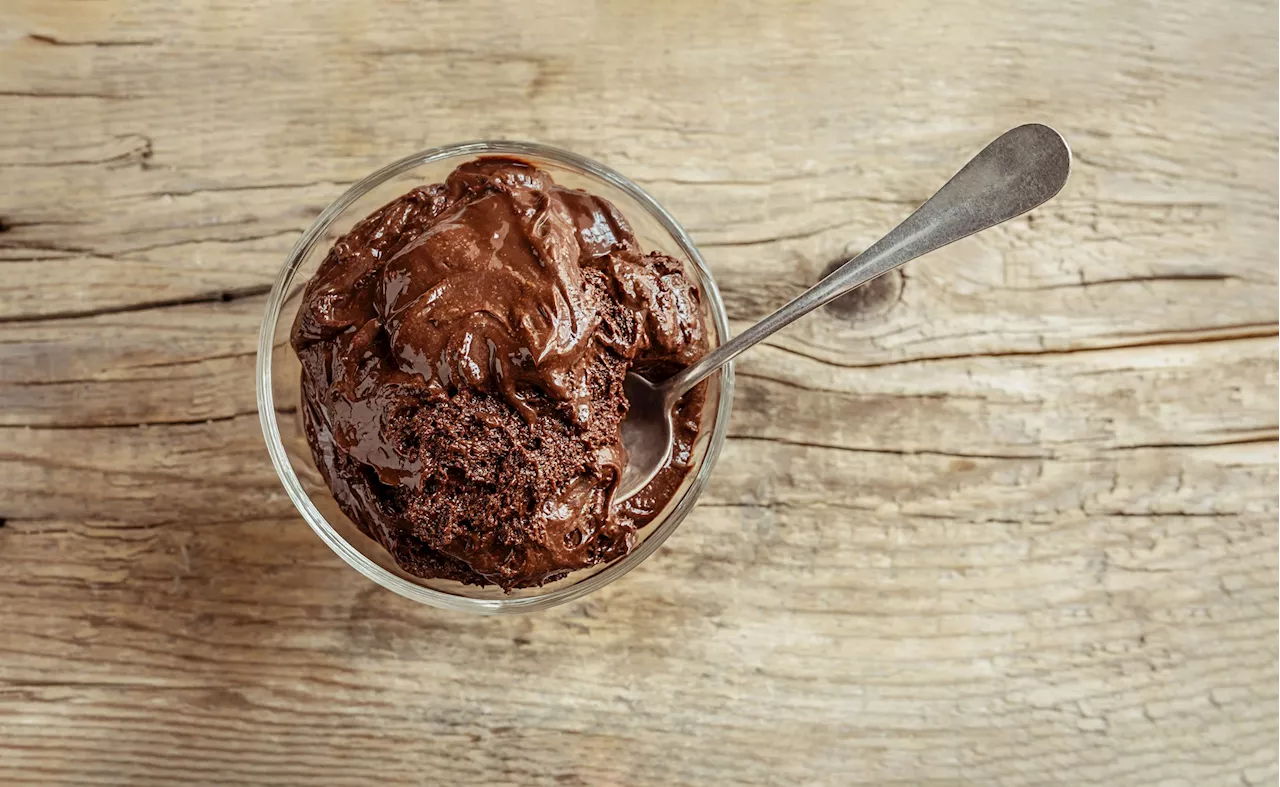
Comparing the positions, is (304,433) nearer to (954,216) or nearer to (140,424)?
(140,424)

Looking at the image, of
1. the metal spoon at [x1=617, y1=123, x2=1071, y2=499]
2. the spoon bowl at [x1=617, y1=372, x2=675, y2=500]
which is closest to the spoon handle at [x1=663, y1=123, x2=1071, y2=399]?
the metal spoon at [x1=617, y1=123, x2=1071, y2=499]

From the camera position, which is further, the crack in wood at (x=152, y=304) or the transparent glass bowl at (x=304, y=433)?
the crack in wood at (x=152, y=304)

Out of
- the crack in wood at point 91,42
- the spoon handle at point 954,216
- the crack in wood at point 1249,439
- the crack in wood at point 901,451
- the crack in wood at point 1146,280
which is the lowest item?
the crack in wood at point 1249,439

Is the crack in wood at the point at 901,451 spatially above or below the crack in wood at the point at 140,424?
below

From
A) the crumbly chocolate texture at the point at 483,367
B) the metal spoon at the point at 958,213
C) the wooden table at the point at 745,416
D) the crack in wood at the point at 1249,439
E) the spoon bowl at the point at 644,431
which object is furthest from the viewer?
the crack in wood at the point at 1249,439

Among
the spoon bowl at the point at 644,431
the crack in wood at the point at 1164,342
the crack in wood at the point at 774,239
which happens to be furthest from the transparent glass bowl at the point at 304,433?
the crack in wood at the point at 1164,342

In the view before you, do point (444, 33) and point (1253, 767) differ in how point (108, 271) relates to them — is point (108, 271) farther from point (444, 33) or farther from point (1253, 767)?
point (1253, 767)

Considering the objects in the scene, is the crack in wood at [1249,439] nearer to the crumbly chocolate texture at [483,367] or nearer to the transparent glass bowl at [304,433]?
the transparent glass bowl at [304,433]

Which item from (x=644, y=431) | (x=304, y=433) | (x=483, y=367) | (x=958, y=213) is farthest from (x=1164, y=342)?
(x=304, y=433)
